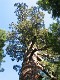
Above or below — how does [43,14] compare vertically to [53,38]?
above

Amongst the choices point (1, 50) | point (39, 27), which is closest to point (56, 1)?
point (39, 27)

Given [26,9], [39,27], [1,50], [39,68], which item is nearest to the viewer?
[39,68]

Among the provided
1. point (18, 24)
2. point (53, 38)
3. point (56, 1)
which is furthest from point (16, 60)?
point (56, 1)

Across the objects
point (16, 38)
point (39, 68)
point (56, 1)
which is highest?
point (16, 38)

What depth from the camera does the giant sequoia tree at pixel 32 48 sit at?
20850mm

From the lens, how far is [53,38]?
16.6m

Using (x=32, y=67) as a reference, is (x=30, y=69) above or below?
below

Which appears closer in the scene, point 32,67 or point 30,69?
point 30,69

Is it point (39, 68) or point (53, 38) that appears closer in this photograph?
point (53, 38)

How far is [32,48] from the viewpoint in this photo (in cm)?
2414

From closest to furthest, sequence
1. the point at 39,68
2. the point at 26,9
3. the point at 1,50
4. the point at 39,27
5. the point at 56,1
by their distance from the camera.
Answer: the point at 56,1 → the point at 39,68 → the point at 39,27 → the point at 26,9 → the point at 1,50

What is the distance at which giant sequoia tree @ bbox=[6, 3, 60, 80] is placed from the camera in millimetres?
20850

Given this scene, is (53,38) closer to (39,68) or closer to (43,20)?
(39,68)

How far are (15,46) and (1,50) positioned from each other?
5.09 meters
